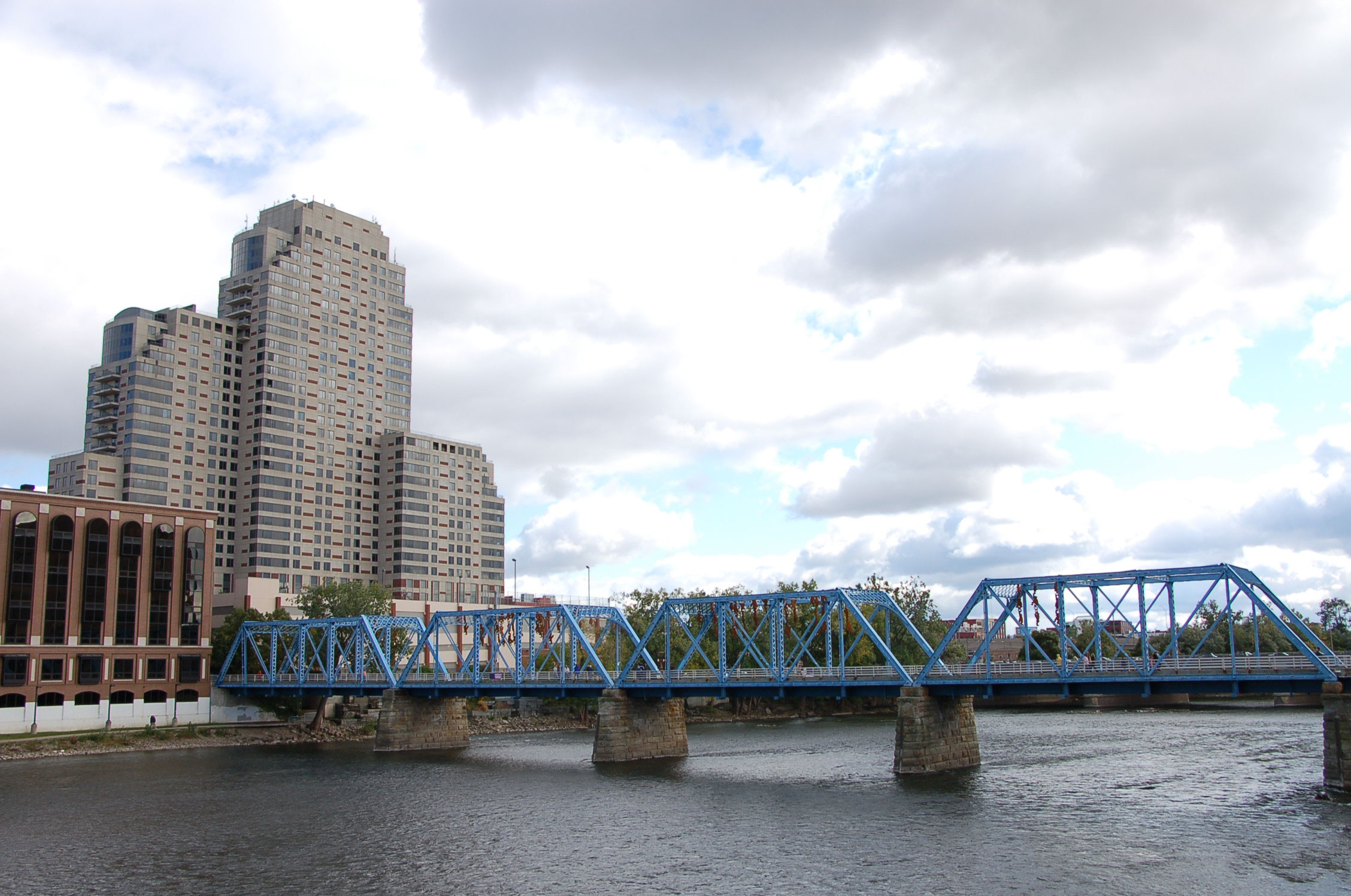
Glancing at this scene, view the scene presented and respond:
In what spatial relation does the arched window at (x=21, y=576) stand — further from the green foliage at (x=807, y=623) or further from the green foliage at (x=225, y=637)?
the green foliage at (x=807, y=623)

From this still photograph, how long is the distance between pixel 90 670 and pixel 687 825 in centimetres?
7233

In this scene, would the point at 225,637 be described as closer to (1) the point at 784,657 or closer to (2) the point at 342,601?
(2) the point at 342,601

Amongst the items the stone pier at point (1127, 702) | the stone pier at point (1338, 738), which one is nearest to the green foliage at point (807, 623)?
the stone pier at point (1127, 702)

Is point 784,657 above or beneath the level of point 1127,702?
above

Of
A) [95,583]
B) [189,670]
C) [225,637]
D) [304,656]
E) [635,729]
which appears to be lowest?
[635,729]

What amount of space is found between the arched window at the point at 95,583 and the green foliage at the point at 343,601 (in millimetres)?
34005

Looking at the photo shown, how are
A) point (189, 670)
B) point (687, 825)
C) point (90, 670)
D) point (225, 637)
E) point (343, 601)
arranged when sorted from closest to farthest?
point (687, 825) → point (90, 670) → point (189, 670) → point (225, 637) → point (343, 601)

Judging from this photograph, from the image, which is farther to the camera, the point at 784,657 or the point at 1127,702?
the point at 1127,702

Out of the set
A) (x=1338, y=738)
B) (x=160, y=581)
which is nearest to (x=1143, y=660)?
(x=1338, y=738)

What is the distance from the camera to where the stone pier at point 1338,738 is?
57250mm

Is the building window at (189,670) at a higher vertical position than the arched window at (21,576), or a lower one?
lower

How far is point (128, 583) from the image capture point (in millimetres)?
108062

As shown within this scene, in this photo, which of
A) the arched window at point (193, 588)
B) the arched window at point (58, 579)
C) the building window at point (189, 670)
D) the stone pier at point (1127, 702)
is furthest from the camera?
the stone pier at point (1127, 702)

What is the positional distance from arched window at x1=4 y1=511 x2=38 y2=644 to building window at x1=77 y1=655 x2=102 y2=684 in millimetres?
5562
